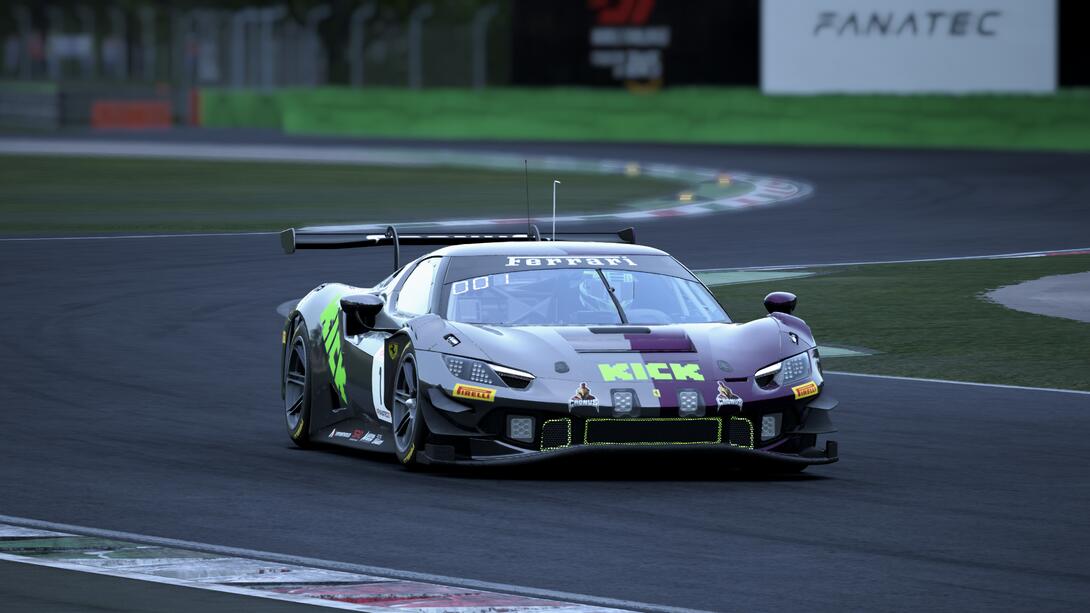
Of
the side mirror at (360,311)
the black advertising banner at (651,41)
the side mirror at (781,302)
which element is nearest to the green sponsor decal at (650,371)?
the side mirror at (781,302)

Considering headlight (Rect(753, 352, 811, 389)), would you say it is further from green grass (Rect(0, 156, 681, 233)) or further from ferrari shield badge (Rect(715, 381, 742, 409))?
green grass (Rect(0, 156, 681, 233))

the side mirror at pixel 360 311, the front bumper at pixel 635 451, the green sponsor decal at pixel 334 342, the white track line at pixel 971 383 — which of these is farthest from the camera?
the white track line at pixel 971 383

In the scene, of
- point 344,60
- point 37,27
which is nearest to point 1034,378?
point 344,60

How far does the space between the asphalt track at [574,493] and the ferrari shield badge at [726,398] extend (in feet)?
1.15

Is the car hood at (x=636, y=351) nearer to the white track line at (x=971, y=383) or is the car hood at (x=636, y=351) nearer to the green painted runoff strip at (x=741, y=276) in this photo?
the white track line at (x=971, y=383)

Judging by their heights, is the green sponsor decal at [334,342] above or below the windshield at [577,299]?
below

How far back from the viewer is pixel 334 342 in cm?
1121

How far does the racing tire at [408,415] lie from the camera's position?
984cm

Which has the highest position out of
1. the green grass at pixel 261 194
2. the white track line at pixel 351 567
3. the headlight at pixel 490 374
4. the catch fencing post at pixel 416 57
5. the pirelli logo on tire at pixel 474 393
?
the catch fencing post at pixel 416 57

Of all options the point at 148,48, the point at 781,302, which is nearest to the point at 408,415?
the point at 781,302

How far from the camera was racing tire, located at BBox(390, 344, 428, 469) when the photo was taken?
32.3 feet

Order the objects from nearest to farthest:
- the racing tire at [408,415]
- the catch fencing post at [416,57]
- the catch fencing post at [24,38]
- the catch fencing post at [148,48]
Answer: the racing tire at [408,415] → the catch fencing post at [416,57] → the catch fencing post at [148,48] → the catch fencing post at [24,38]

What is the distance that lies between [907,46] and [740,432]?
40.3m

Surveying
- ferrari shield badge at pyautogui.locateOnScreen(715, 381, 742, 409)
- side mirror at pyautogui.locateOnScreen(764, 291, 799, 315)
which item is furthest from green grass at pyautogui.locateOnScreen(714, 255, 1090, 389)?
ferrari shield badge at pyautogui.locateOnScreen(715, 381, 742, 409)
